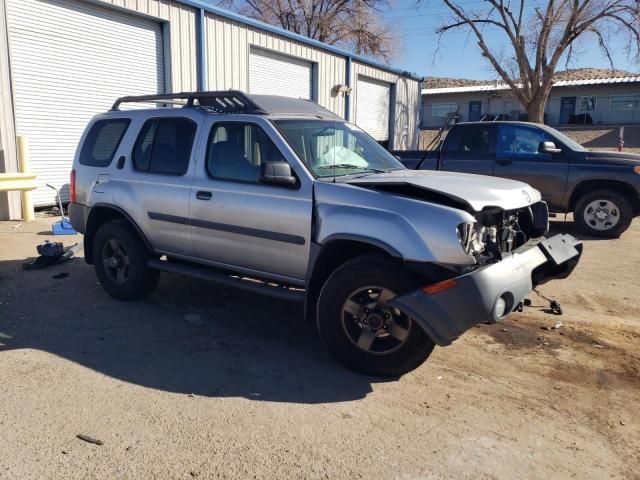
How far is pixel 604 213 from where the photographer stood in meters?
9.34

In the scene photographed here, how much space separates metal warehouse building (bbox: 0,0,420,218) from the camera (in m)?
10.2

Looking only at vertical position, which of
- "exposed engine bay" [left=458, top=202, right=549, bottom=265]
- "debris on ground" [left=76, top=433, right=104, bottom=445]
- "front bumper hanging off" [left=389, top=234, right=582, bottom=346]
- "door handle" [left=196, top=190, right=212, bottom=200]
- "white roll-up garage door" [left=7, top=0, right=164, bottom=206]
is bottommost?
"debris on ground" [left=76, top=433, right=104, bottom=445]

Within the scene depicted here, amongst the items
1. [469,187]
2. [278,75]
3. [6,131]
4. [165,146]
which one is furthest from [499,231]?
[278,75]

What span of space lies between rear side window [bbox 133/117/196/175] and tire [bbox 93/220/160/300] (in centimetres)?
70

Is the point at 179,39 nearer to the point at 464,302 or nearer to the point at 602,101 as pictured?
the point at 464,302

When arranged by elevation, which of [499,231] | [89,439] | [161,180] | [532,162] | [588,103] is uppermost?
[588,103]

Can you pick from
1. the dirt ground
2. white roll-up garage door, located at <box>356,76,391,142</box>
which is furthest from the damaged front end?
white roll-up garage door, located at <box>356,76,391,142</box>

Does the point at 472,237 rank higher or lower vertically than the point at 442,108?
lower

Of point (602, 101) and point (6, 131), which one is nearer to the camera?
point (6, 131)

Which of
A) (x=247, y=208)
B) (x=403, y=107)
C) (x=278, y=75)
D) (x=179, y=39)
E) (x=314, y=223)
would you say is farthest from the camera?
(x=403, y=107)

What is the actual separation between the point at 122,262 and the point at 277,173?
2442mm

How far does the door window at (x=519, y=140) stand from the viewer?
9758 millimetres

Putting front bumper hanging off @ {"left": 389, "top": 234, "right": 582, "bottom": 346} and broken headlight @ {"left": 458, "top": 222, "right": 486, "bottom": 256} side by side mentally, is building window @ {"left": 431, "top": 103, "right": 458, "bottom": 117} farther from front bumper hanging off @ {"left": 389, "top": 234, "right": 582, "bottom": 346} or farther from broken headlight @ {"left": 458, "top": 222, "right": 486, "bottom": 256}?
front bumper hanging off @ {"left": 389, "top": 234, "right": 582, "bottom": 346}

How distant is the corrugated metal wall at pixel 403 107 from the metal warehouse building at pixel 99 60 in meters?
6.36
